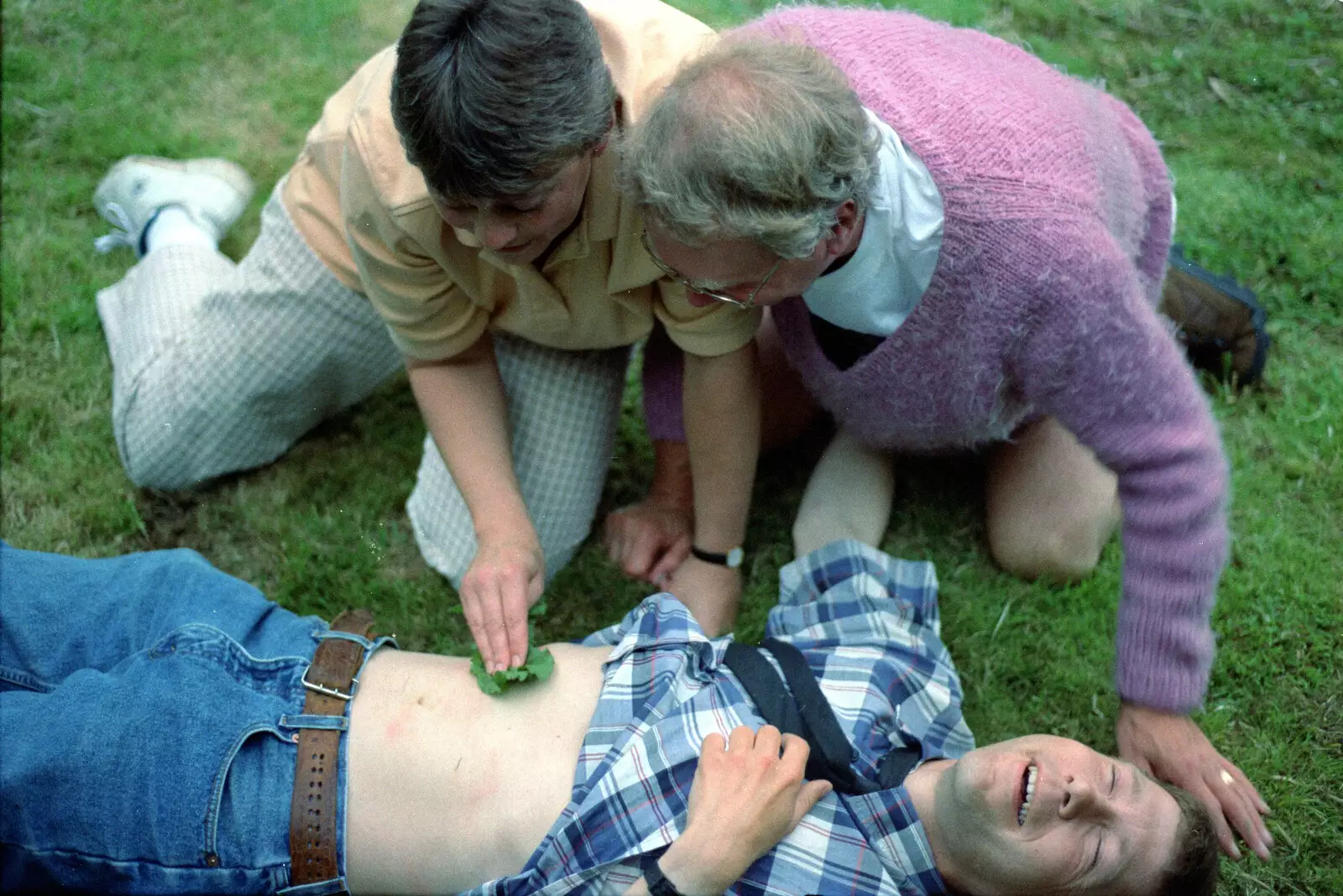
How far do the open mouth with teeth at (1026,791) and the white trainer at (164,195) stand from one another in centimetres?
267

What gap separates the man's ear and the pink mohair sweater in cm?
21

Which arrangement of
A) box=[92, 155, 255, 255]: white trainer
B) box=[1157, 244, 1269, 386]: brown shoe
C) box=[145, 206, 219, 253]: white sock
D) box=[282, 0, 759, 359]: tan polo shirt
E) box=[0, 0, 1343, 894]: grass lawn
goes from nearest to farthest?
box=[282, 0, 759, 359]: tan polo shirt, box=[0, 0, 1343, 894]: grass lawn, box=[1157, 244, 1269, 386]: brown shoe, box=[145, 206, 219, 253]: white sock, box=[92, 155, 255, 255]: white trainer

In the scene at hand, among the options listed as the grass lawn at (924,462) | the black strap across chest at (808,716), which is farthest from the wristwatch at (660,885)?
the grass lawn at (924,462)

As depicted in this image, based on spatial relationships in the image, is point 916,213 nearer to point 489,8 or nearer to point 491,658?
point 489,8

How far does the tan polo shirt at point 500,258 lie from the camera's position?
2047mm

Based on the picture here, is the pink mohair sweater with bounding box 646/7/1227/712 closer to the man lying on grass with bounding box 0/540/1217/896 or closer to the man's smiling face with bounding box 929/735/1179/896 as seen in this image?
the man's smiling face with bounding box 929/735/1179/896

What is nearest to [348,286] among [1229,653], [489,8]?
[489,8]

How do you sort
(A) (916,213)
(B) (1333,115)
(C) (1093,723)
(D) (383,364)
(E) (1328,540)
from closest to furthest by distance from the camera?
(A) (916,213) → (C) (1093,723) → (E) (1328,540) → (D) (383,364) → (B) (1333,115)

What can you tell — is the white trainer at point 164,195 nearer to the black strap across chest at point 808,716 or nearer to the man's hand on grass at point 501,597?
the man's hand on grass at point 501,597

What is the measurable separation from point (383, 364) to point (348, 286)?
0.96 ft

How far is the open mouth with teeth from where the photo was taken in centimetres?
190

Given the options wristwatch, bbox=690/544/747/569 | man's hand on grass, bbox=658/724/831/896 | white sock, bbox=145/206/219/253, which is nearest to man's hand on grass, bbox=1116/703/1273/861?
man's hand on grass, bbox=658/724/831/896

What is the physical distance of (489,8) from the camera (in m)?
1.67

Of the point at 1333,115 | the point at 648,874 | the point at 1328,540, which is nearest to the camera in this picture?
A: the point at 648,874
